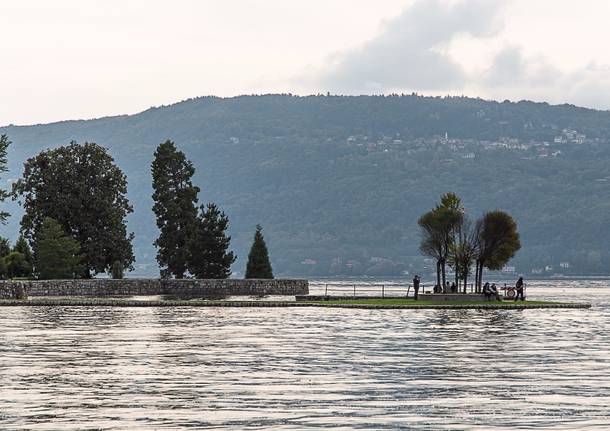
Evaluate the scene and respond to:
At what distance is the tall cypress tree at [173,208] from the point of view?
11475cm

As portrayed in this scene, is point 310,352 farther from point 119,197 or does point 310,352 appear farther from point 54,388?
point 119,197

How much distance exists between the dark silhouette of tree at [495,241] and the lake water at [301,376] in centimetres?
4250

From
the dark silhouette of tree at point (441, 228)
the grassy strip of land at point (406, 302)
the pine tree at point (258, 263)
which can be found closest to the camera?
the grassy strip of land at point (406, 302)

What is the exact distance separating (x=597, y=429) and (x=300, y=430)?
5.07 meters

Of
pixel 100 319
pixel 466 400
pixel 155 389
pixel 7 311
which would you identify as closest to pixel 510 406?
pixel 466 400

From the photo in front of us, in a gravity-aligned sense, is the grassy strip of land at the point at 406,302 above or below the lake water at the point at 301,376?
above

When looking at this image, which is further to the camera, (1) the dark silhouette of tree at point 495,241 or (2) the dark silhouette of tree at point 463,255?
(1) the dark silhouette of tree at point 495,241

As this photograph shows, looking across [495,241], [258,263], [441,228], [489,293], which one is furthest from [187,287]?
[489,293]

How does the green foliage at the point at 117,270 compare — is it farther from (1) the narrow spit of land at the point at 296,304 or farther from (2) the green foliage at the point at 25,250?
(1) the narrow spit of land at the point at 296,304

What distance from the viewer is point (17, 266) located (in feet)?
348

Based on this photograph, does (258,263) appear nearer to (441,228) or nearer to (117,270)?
(117,270)

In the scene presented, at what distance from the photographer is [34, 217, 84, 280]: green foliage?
101 metres

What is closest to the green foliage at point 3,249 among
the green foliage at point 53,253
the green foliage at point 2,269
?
the green foliage at point 2,269

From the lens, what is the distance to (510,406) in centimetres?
2580
